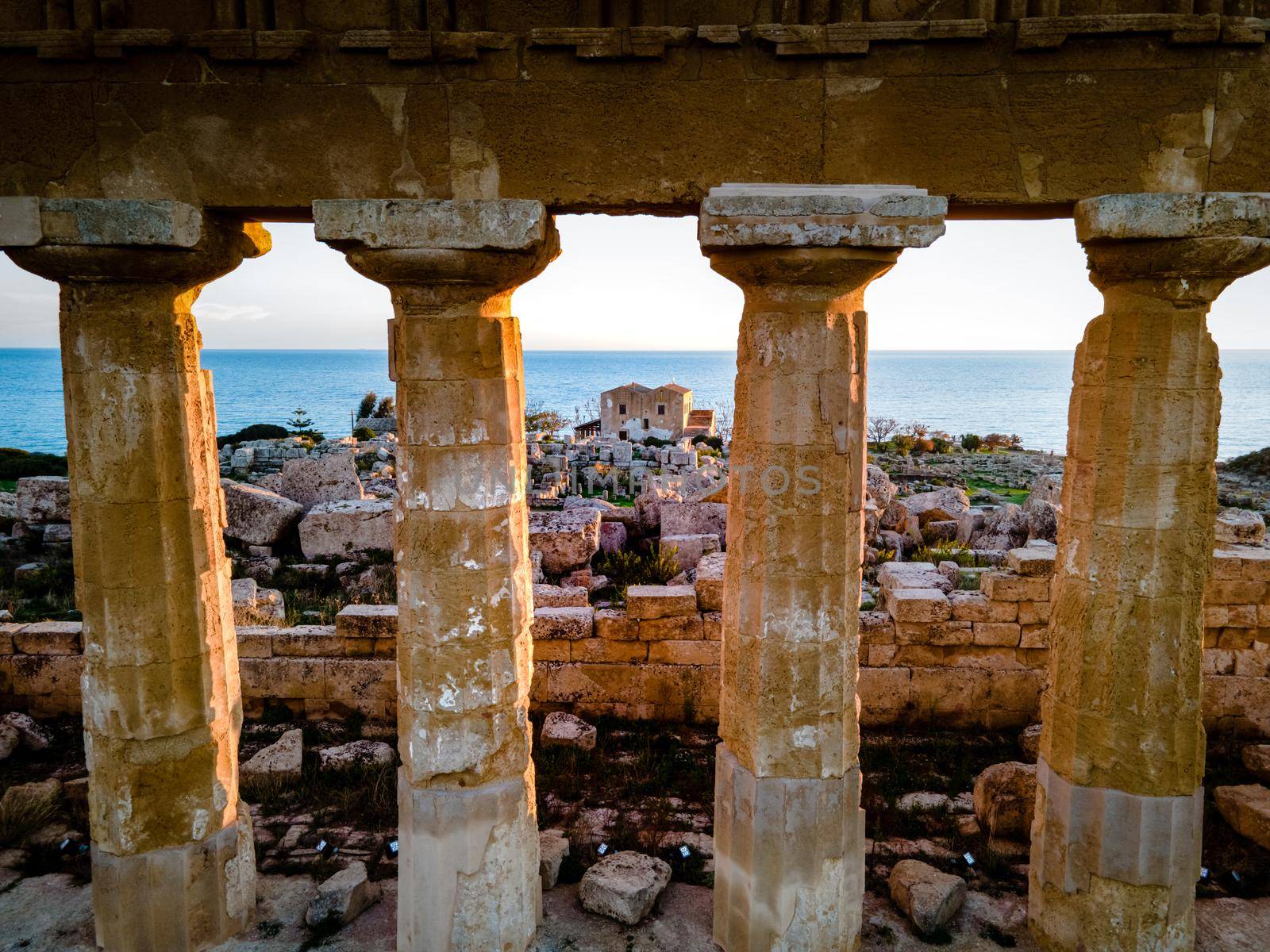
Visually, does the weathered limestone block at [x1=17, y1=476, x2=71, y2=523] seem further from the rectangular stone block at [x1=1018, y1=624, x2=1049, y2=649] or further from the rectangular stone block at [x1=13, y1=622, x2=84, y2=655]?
the rectangular stone block at [x1=1018, y1=624, x2=1049, y2=649]

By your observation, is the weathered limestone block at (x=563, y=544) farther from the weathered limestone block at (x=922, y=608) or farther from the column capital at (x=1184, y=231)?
the column capital at (x=1184, y=231)

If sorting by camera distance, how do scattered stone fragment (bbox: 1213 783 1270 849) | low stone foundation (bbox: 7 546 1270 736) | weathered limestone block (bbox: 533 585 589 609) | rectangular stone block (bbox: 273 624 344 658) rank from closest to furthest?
scattered stone fragment (bbox: 1213 783 1270 849) → low stone foundation (bbox: 7 546 1270 736) → rectangular stone block (bbox: 273 624 344 658) → weathered limestone block (bbox: 533 585 589 609)

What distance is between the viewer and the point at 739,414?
4.67m

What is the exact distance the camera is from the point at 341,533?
13477 millimetres

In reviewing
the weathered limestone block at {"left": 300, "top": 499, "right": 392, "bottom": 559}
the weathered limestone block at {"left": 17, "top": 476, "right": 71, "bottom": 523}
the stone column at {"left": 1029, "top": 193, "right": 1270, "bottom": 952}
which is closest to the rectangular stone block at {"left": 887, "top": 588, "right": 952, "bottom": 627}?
the stone column at {"left": 1029, "top": 193, "right": 1270, "bottom": 952}

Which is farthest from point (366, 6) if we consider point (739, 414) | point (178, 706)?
point (178, 706)

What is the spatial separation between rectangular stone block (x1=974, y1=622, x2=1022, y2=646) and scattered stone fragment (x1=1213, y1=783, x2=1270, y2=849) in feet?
6.74

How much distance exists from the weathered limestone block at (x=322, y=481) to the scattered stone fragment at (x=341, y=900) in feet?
35.7

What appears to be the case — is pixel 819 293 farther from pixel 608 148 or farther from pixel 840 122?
pixel 608 148

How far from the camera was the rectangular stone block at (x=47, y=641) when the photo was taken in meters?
8.62

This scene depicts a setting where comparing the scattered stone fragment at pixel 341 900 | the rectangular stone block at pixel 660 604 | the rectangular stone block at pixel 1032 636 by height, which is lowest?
the scattered stone fragment at pixel 341 900

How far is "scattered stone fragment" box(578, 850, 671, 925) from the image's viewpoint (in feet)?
18.3

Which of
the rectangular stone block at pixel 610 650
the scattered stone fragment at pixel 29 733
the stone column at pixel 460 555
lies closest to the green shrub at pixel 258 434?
the scattered stone fragment at pixel 29 733

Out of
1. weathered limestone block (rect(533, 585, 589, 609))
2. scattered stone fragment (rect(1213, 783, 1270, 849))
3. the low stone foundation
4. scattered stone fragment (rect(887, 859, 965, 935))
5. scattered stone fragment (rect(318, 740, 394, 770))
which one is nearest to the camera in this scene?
scattered stone fragment (rect(887, 859, 965, 935))
